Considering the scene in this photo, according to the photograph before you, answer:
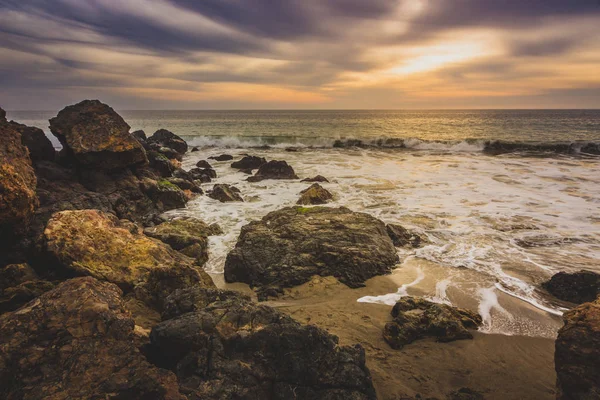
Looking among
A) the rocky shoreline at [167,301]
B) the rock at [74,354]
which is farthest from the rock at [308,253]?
the rock at [74,354]

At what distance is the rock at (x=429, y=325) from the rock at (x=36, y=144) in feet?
35.0

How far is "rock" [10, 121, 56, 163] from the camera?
9469 millimetres

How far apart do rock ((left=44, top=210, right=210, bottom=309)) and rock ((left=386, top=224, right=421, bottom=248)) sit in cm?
491

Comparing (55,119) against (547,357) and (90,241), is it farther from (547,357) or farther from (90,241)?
(547,357)

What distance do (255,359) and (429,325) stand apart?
290 centimetres

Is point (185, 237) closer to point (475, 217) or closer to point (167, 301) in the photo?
point (167, 301)

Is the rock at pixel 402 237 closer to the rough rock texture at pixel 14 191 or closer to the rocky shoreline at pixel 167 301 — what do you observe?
the rocky shoreline at pixel 167 301

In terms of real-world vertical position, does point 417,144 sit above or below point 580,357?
above

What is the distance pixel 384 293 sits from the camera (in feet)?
20.3

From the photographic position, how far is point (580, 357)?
309 centimetres

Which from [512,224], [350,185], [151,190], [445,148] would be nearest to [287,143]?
[445,148]

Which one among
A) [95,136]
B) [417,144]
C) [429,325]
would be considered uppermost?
[95,136]

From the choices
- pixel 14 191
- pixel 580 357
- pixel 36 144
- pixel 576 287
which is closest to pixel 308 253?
pixel 580 357

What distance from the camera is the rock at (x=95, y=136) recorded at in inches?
402
